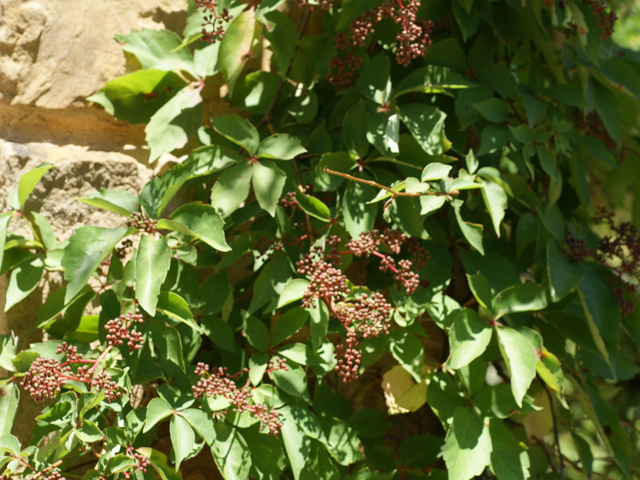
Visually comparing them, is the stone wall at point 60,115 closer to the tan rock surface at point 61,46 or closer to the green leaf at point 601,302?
the tan rock surface at point 61,46

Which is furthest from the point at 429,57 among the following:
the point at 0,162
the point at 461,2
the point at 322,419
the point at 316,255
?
the point at 0,162

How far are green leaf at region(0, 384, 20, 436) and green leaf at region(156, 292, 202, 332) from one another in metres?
0.30

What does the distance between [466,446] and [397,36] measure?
0.75 meters

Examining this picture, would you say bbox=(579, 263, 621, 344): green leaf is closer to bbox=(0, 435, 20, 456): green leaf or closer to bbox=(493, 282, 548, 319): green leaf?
bbox=(493, 282, 548, 319): green leaf

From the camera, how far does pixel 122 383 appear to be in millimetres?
878

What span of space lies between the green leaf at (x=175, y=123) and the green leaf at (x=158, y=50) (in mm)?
60

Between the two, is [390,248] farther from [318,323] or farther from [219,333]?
[219,333]

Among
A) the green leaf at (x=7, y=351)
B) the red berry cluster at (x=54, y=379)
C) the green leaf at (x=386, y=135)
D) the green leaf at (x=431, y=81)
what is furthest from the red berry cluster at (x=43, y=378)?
the green leaf at (x=431, y=81)

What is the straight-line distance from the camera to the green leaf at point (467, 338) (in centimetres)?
95

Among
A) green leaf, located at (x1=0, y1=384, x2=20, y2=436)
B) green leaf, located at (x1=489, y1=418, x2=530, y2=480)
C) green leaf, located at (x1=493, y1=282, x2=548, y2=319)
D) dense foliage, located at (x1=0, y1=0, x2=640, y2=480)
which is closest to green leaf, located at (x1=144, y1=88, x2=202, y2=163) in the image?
dense foliage, located at (x1=0, y1=0, x2=640, y2=480)

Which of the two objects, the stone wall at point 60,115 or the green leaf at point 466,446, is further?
the stone wall at point 60,115

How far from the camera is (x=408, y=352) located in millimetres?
1044

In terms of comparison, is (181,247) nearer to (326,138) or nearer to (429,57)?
(326,138)

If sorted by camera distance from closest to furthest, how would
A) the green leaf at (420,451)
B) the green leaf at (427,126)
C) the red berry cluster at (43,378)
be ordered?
1. the red berry cluster at (43,378)
2. the green leaf at (427,126)
3. the green leaf at (420,451)
